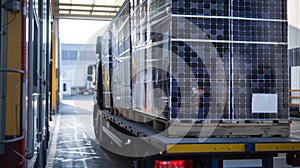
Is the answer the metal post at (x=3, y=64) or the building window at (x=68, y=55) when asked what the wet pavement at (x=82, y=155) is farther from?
the building window at (x=68, y=55)

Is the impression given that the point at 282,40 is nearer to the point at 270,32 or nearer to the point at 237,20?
the point at 270,32

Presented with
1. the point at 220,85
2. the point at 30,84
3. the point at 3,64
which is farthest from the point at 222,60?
the point at 3,64

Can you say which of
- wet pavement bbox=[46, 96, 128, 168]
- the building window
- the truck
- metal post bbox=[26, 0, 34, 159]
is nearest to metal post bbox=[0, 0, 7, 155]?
metal post bbox=[26, 0, 34, 159]

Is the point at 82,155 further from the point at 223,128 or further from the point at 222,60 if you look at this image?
the point at 222,60

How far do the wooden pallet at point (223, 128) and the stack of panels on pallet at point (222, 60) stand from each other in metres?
0.06

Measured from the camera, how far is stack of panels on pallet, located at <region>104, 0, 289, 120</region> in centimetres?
478

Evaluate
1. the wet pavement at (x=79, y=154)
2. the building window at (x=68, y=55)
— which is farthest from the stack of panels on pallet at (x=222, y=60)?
the building window at (x=68, y=55)

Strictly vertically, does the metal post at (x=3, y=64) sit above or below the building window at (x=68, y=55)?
below

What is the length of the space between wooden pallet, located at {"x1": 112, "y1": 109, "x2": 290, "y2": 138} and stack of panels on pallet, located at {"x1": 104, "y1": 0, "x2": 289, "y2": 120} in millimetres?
63

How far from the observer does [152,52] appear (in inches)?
222

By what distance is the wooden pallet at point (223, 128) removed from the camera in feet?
15.4

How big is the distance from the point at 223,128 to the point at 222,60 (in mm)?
833

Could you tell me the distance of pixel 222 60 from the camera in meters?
4.94

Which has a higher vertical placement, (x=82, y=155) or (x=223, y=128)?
(x=223, y=128)
